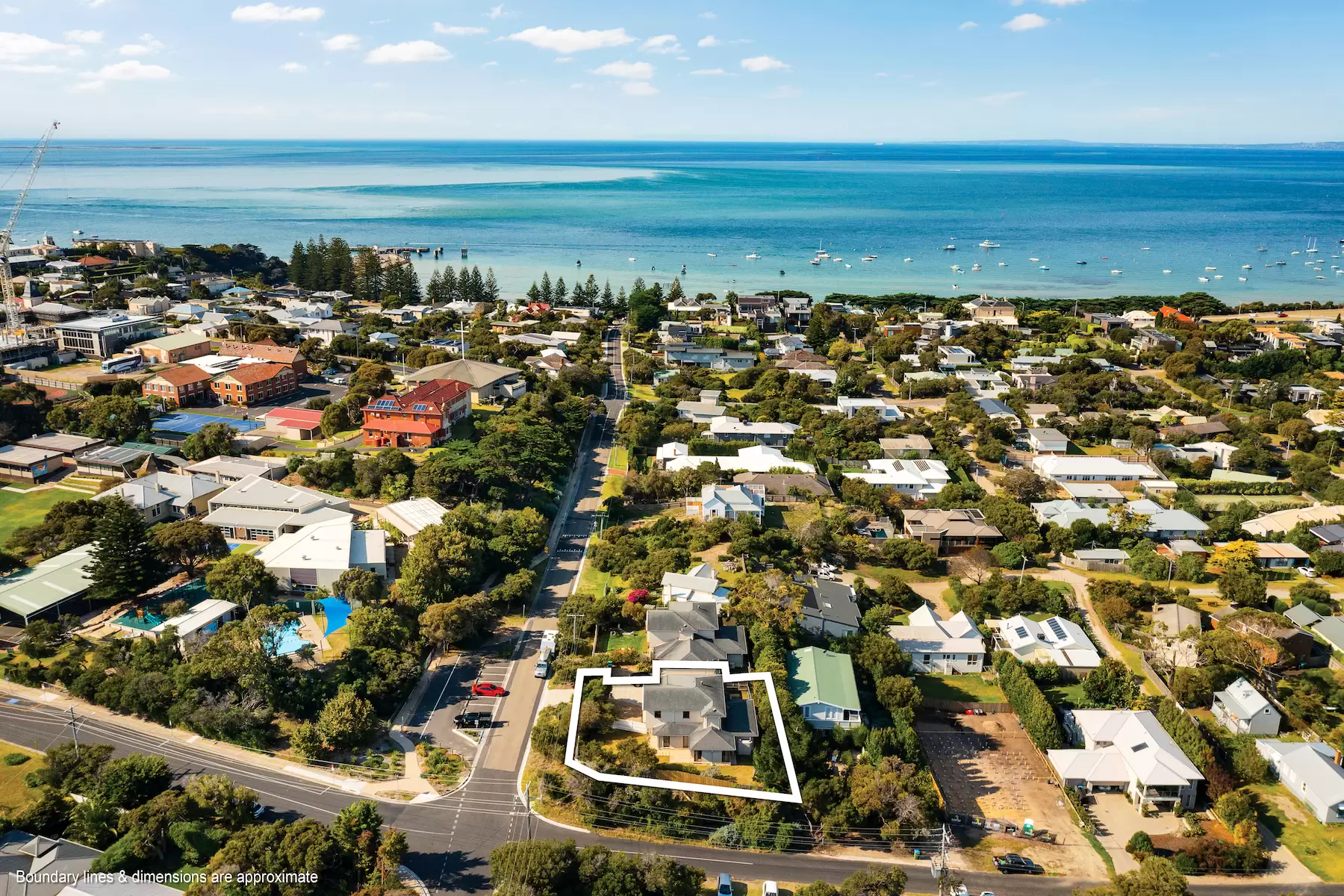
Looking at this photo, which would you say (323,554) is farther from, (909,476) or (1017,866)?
(909,476)

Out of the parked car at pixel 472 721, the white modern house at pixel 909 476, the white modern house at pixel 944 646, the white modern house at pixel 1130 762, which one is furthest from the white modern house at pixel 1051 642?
the parked car at pixel 472 721

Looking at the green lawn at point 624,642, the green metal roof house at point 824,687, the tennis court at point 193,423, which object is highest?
the tennis court at point 193,423

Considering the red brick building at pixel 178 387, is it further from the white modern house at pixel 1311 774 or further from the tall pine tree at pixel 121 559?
the white modern house at pixel 1311 774

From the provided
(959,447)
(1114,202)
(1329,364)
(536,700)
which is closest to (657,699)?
(536,700)

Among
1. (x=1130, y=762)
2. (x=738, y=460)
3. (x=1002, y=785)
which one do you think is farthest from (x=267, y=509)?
(x=1130, y=762)

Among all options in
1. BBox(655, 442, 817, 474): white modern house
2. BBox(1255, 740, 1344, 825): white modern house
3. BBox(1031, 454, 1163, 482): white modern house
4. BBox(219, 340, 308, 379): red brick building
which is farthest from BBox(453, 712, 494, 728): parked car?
BBox(219, 340, 308, 379): red brick building
